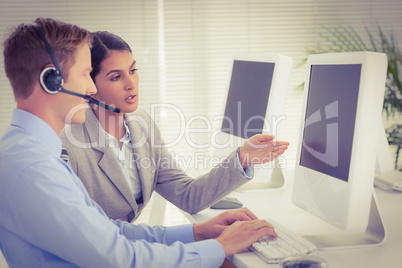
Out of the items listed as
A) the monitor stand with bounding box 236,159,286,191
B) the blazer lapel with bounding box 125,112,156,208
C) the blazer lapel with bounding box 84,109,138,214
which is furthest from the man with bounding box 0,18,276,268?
the monitor stand with bounding box 236,159,286,191

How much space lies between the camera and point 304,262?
1.04 m

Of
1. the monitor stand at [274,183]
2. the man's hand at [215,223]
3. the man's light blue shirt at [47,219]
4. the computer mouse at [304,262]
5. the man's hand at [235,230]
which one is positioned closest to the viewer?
the man's light blue shirt at [47,219]

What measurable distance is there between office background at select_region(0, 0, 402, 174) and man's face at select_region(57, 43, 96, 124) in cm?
186

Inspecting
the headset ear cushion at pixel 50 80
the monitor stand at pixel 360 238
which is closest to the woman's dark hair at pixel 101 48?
the headset ear cushion at pixel 50 80

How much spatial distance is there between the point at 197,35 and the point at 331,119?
1.91 metres

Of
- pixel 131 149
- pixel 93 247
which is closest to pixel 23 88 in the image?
pixel 93 247

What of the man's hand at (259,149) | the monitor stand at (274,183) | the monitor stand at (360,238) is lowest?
the monitor stand at (274,183)

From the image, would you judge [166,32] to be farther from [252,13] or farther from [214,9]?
[252,13]

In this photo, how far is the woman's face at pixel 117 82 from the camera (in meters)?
1.64

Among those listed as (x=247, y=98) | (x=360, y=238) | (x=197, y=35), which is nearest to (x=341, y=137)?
(x=360, y=238)

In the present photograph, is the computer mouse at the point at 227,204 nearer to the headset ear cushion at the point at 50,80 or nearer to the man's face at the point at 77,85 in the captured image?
the man's face at the point at 77,85

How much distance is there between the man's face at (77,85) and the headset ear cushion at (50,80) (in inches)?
1.8

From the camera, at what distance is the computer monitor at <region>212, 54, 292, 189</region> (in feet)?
5.66

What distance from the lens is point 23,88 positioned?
106 cm
